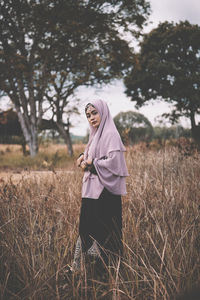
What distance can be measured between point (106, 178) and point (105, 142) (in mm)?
279

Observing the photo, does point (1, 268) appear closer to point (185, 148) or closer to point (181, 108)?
point (185, 148)

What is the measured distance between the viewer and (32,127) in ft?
37.0

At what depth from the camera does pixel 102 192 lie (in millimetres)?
1937

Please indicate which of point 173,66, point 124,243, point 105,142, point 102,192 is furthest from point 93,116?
point 173,66

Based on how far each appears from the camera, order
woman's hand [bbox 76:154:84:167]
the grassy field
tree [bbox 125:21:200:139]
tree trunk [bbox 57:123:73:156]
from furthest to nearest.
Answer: tree [bbox 125:21:200:139], tree trunk [bbox 57:123:73:156], woman's hand [bbox 76:154:84:167], the grassy field

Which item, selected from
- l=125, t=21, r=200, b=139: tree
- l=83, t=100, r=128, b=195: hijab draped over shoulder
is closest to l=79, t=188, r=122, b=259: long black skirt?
l=83, t=100, r=128, b=195: hijab draped over shoulder

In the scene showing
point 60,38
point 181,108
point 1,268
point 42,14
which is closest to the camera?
point 1,268

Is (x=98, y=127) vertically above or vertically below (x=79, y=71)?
below

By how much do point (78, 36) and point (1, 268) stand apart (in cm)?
968

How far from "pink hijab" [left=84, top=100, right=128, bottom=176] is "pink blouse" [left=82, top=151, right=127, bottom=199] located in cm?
2

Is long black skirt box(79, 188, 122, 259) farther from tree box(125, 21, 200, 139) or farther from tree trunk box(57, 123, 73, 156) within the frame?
tree box(125, 21, 200, 139)

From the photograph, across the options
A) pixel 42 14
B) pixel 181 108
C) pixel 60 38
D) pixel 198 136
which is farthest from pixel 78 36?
pixel 181 108

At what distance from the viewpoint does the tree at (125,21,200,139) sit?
19.1m

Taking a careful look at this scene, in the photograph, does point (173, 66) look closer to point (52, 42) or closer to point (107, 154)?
point (52, 42)
